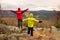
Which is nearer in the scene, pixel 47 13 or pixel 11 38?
pixel 11 38

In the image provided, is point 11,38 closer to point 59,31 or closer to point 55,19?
point 59,31

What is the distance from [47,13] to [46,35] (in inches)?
59.5

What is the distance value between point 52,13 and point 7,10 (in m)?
1.30

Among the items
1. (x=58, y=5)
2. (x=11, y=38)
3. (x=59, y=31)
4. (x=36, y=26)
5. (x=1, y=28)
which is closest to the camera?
(x=11, y=38)

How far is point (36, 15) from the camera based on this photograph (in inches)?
270

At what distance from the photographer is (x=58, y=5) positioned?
718 centimetres

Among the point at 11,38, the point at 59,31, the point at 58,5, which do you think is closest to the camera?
the point at 11,38

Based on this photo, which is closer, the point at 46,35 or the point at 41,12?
the point at 46,35

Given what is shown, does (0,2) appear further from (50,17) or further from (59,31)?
(59,31)

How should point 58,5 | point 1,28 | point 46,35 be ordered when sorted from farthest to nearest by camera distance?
point 58,5, point 46,35, point 1,28

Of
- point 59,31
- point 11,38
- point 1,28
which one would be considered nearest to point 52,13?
point 59,31

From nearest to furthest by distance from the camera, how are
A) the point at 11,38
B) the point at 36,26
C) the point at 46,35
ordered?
the point at 11,38 < the point at 46,35 < the point at 36,26

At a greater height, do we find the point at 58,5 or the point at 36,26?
the point at 58,5

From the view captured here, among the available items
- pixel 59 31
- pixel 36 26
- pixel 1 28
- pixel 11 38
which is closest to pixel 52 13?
pixel 36 26
